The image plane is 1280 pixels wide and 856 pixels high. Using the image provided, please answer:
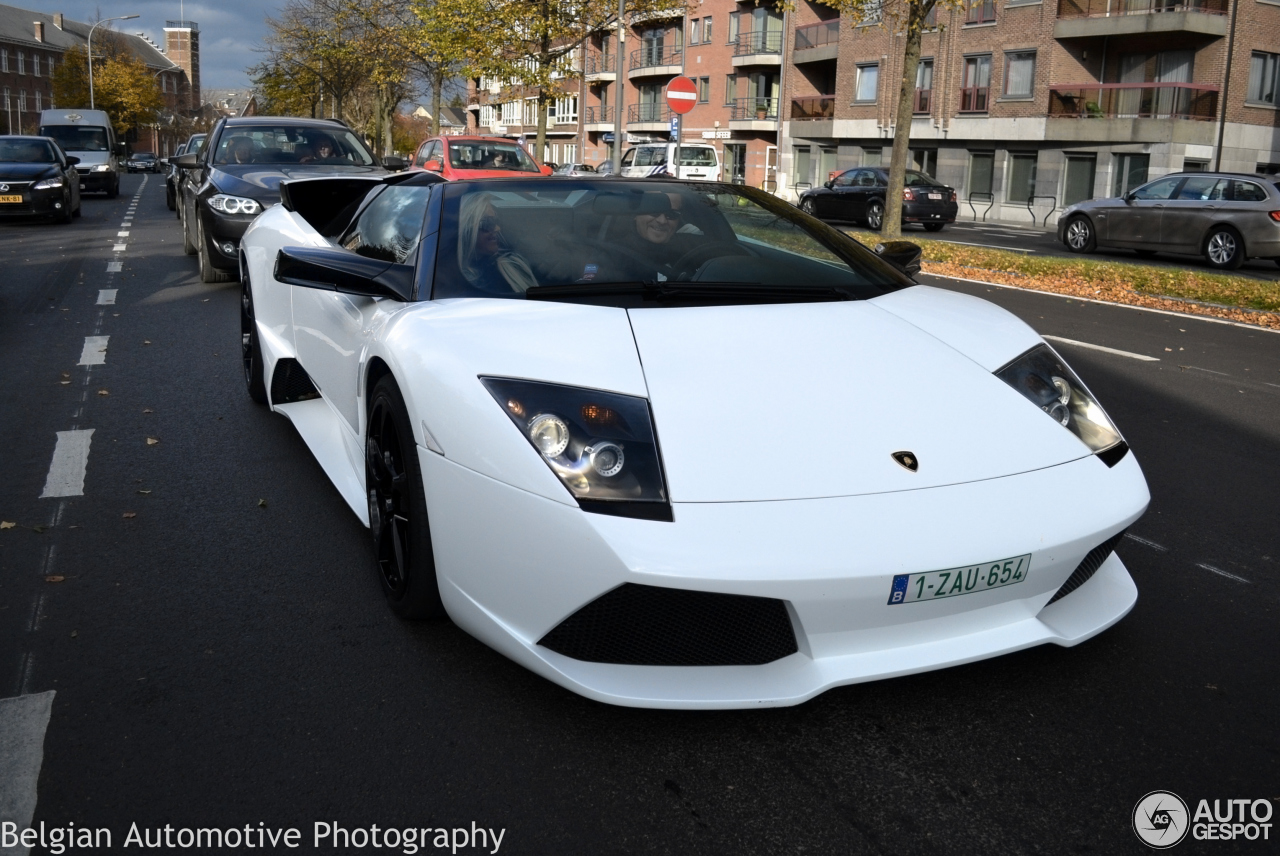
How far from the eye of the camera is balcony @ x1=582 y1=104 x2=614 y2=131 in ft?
236

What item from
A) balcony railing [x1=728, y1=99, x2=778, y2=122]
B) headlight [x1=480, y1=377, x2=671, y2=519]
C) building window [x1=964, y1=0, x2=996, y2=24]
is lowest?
headlight [x1=480, y1=377, x2=671, y2=519]

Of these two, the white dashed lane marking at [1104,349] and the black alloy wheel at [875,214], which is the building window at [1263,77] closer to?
the black alloy wheel at [875,214]

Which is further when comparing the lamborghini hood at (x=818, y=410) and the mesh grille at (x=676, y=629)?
the lamborghini hood at (x=818, y=410)

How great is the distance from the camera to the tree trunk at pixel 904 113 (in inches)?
660

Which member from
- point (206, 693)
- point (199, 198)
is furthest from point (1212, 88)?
point (206, 693)

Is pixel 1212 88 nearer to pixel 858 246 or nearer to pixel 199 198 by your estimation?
pixel 199 198

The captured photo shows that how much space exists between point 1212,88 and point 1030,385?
117 feet

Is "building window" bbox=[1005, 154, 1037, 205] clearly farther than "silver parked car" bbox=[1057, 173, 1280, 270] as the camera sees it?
Yes

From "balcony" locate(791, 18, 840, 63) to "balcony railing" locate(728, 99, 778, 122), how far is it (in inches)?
174

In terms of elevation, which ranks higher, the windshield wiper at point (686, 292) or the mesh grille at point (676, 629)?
the windshield wiper at point (686, 292)

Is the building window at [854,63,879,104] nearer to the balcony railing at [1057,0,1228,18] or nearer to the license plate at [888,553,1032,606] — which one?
the balcony railing at [1057,0,1228,18]

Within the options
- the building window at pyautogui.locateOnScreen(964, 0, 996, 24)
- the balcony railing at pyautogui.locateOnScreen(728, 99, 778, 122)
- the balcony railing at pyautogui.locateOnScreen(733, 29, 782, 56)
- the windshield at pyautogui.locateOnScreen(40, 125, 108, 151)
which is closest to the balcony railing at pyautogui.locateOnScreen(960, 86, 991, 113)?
the building window at pyautogui.locateOnScreen(964, 0, 996, 24)

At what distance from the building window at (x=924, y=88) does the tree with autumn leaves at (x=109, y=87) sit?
231ft

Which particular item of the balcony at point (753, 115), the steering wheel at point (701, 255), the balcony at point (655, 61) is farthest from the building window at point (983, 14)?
the steering wheel at point (701, 255)
